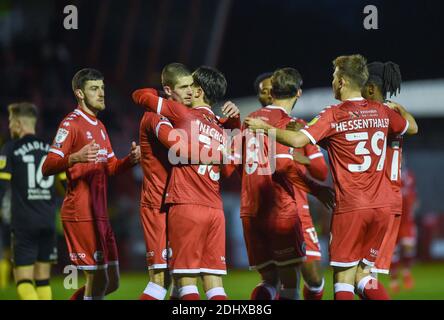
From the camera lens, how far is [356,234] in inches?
235

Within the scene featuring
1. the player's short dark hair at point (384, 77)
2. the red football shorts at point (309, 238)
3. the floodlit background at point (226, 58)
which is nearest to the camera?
the player's short dark hair at point (384, 77)

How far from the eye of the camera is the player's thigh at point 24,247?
777 cm

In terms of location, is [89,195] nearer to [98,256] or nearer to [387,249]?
[98,256]

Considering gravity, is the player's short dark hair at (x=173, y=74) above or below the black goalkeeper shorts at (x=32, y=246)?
above

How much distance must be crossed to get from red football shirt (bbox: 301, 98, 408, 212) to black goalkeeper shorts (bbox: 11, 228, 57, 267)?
329 centimetres

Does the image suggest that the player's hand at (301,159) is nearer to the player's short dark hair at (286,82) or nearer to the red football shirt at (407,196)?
the player's short dark hair at (286,82)

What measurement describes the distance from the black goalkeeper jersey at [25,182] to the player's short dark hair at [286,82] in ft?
8.81

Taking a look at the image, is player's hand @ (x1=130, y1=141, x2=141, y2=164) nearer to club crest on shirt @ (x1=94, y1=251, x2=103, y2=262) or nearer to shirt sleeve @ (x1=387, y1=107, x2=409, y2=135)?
club crest on shirt @ (x1=94, y1=251, x2=103, y2=262)

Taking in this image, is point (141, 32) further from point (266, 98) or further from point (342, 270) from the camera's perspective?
point (342, 270)

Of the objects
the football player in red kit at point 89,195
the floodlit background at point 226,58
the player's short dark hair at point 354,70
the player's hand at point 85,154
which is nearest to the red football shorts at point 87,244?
the football player in red kit at point 89,195

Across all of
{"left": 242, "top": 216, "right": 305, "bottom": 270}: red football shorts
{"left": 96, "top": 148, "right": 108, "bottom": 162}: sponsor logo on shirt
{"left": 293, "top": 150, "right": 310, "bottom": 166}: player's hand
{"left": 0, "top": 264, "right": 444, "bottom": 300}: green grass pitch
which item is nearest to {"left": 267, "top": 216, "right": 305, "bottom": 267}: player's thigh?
{"left": 242, "top": 216, "right": 305, "bottom": 270}: red football shorts

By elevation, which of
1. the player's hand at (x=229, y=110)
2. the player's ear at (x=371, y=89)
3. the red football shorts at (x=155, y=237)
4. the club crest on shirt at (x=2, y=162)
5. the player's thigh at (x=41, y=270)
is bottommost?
the player's thigh at (x=41, y=270)

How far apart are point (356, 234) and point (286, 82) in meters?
1.49

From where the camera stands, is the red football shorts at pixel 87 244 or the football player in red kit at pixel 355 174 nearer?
the football player in red kit at pixel 355 174
